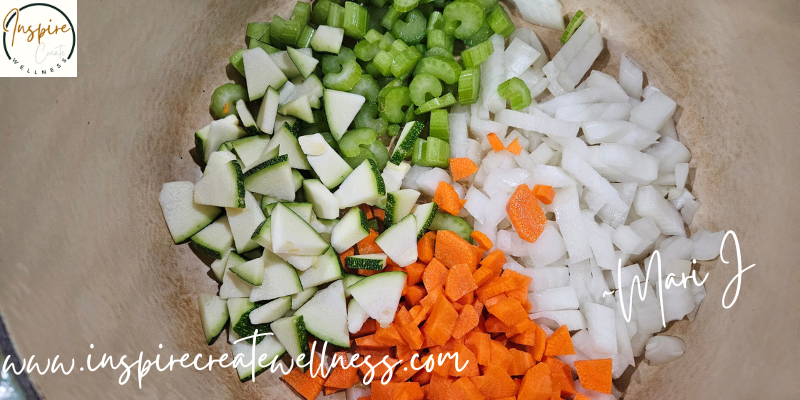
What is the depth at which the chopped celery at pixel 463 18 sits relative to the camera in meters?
1.92

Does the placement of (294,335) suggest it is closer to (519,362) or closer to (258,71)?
(519,362)

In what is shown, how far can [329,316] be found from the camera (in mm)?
1764

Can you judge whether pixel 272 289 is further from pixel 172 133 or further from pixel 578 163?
pixel 578 163

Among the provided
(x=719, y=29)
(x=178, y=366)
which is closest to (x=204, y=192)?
(x=178, y=366)

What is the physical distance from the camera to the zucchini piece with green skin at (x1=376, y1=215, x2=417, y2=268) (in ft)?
5.76

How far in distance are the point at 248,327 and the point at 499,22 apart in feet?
5.54

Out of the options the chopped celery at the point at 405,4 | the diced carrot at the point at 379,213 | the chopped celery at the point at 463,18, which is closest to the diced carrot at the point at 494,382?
the diced carrot at the point at 379,213

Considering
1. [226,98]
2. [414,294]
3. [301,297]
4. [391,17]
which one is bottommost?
[414,294]

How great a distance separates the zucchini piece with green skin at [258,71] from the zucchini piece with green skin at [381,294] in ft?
3.04

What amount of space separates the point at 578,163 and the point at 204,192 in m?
1.54

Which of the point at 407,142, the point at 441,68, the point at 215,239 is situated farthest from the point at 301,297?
the point at 441,68

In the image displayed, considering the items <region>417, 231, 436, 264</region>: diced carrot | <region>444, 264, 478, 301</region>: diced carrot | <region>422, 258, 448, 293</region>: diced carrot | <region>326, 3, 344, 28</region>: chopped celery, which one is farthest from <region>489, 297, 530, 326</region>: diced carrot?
<region>326, 3, 344, 28</region>: chopped celery

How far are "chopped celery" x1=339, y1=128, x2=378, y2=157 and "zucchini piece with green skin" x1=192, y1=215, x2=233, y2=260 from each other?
1.90ft

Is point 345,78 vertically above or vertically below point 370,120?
above
